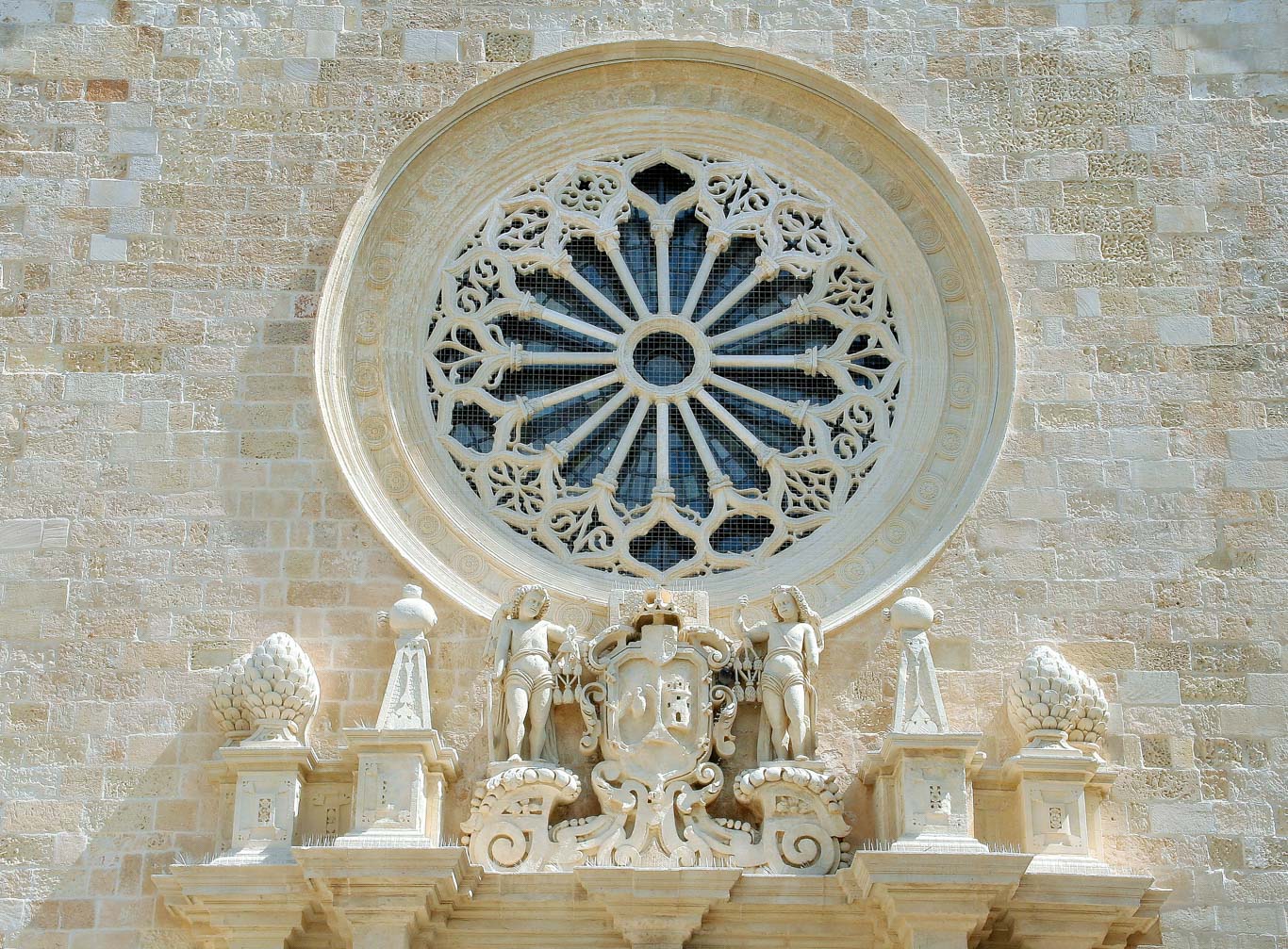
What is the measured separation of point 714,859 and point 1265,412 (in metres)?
4.15

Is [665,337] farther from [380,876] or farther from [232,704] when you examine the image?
[380,876]

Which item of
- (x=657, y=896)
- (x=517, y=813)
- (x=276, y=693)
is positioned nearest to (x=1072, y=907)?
(x=657, y=896)

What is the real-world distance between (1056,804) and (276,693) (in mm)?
4087

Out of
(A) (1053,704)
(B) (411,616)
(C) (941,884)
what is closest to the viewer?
(C) (941,884)

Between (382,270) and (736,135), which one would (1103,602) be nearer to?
(736,135)

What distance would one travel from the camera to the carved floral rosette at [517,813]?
11.9m

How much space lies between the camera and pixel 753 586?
42.3ft

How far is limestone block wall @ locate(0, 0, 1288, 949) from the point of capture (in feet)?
40.1

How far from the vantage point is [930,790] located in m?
11.7

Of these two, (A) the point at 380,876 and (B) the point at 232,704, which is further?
(B) the point at 232,704

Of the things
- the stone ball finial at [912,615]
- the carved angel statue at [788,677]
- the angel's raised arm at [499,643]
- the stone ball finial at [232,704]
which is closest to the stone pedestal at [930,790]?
the carved angel statue at [788,677]

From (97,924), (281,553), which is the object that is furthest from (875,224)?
(97,924)

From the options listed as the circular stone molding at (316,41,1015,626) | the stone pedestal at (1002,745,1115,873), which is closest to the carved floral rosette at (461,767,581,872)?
the circular stone molding at (316,41,1015,626)

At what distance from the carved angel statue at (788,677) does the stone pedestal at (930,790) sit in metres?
0.49
